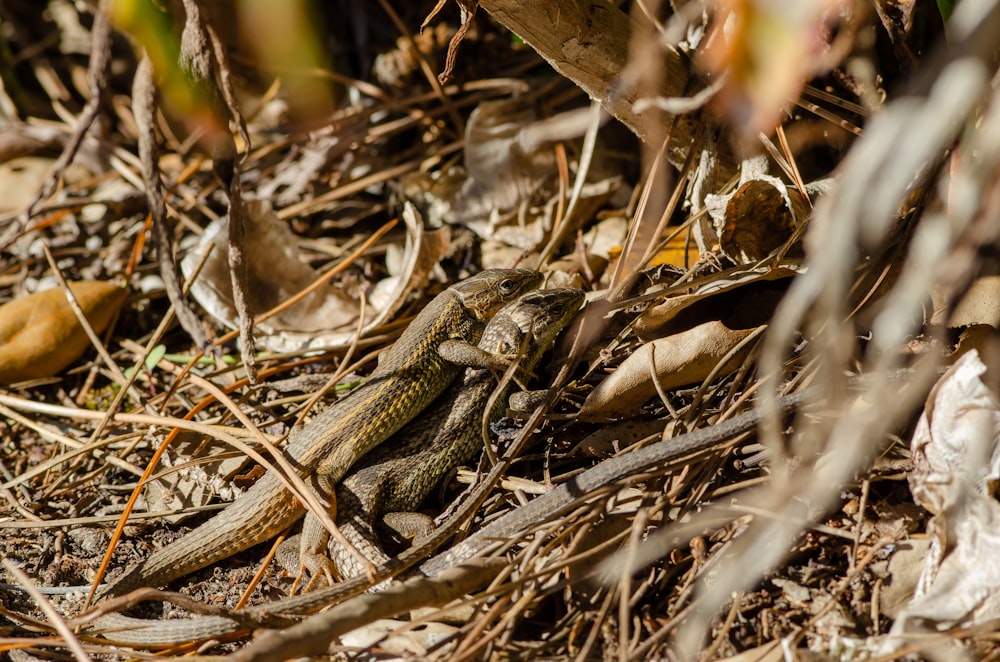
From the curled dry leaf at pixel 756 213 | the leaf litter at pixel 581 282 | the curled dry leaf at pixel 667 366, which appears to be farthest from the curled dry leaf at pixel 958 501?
the curled dry leaf at pixel 756 213

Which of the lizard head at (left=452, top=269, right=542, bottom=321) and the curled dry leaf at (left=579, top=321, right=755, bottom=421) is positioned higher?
the lizard head at (left=452, top=269, right=542, bottom=321)

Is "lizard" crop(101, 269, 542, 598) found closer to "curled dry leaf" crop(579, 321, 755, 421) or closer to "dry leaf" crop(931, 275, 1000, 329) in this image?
"curled dry leaf" crop(579, 321, 755, 421)

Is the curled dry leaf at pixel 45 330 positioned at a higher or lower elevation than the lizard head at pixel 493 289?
higher

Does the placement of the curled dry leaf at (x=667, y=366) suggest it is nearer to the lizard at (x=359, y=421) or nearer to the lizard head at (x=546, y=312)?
the lizard head at (x=546, y=312)

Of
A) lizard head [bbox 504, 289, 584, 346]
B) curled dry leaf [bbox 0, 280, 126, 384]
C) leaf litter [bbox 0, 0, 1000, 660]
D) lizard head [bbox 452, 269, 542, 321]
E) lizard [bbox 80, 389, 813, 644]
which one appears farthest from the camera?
curled dry leaf [bbox 0, 280, 126, 384]

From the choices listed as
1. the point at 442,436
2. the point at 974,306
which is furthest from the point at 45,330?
the point at 974,306

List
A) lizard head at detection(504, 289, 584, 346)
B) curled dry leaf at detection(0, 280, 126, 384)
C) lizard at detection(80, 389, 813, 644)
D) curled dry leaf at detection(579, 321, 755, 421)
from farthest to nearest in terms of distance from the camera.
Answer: curled dry leaf at detection(0, 280, 126, 384), lizard head at detection(504, 289, 584, 346), curled dry leaf at detection(579, 321, 755, 421), lizard at detection(80, 389, 813, 644)

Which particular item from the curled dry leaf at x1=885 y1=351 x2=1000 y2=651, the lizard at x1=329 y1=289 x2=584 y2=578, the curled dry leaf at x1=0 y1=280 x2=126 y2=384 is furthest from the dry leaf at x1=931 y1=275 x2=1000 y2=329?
the curled dry leaf at x1=0 y1=280 x2=126 y2=384
